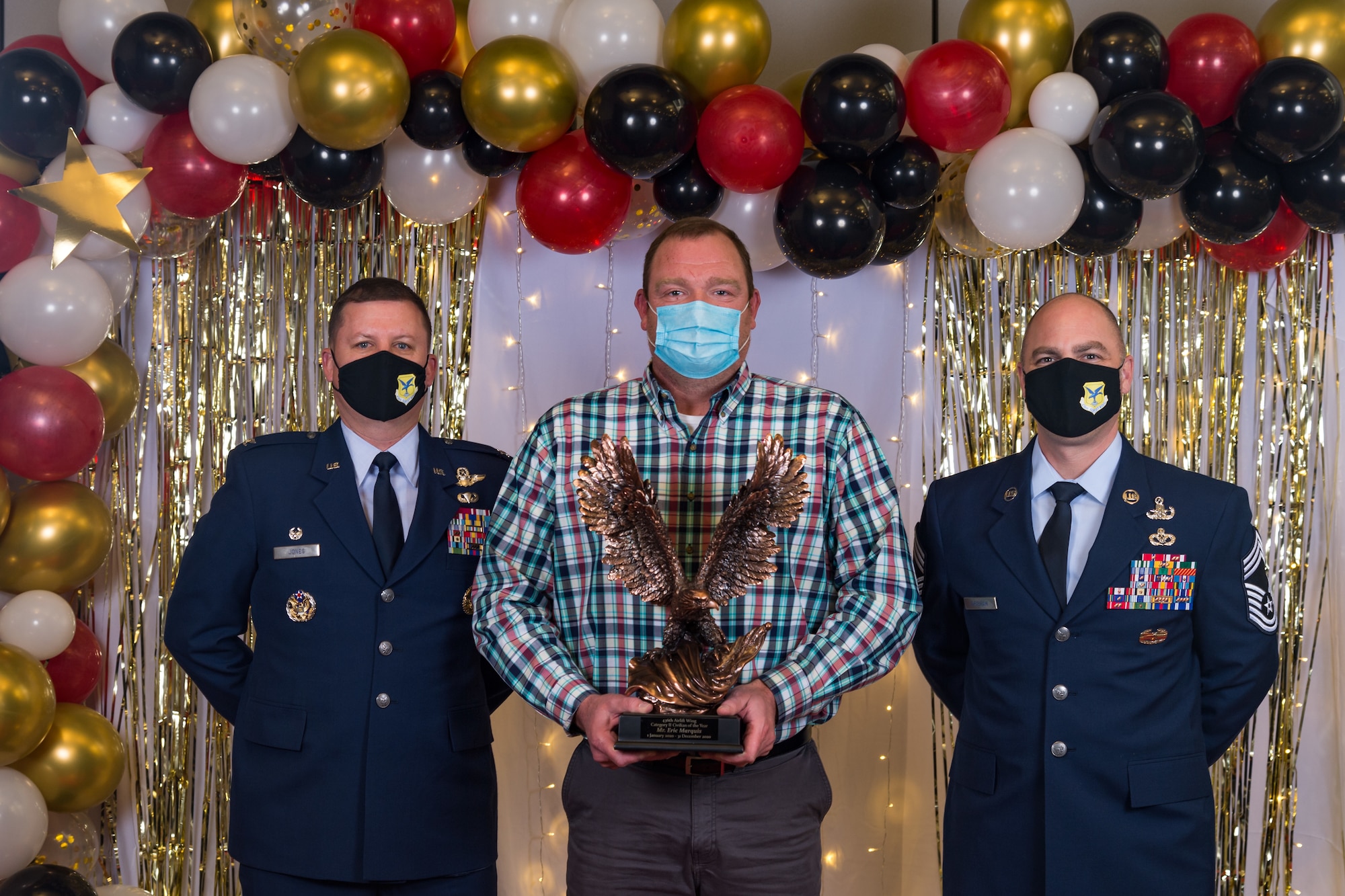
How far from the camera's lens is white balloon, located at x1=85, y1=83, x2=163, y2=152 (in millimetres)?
2977

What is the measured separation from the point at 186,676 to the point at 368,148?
1660 mm

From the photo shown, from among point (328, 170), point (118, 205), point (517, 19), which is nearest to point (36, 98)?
point (118, 205)

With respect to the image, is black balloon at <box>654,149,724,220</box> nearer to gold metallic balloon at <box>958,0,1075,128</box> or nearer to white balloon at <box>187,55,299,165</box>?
gold metallic balloon at <box>958,0,1075,128</box>

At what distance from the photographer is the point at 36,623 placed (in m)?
2.91

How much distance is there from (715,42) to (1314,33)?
1.42 metres

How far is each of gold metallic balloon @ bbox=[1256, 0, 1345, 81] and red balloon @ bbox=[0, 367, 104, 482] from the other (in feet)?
10.0

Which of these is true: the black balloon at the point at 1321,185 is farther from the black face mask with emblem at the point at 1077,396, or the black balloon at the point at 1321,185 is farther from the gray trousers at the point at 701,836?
the gray trousers at the point at 701,836

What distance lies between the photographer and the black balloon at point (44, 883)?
8.36 ft

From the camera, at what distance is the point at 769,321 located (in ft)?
11.6

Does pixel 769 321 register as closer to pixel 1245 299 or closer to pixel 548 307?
pixel 548 307

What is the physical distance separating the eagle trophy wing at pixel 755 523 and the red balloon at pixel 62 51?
85.8 inches

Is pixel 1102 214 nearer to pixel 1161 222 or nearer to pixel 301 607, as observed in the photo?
pixel 1161 222

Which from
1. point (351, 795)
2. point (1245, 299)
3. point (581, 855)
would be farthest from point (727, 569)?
point (1245, 299)

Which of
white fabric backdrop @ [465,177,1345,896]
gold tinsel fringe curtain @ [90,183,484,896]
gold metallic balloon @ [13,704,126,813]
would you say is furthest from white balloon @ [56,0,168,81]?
gold metallic balloon @ [13,704,126,813]
